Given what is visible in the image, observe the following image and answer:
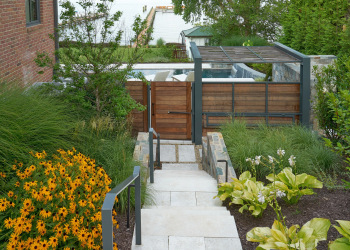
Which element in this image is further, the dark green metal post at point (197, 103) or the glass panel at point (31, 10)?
the dark green metal post at point (197, 103)

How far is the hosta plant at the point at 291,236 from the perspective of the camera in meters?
4.26

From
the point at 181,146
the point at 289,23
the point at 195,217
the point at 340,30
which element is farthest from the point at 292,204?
the point at 289,23

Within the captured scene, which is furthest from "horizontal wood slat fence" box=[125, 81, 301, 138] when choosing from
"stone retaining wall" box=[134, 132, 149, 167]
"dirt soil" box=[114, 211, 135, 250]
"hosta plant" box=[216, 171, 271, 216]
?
"dirt soil" box=[114, 211, 135, 250]

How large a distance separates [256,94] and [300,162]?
5487 millimetres

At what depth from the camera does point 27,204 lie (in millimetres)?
4035

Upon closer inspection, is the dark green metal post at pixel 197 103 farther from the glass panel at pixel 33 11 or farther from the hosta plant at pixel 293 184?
the hosta plant at pixel 293 184

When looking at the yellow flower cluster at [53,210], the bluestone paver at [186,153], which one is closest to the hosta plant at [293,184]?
the yellow flower cluster at [53,210]

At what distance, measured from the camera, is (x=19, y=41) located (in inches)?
414

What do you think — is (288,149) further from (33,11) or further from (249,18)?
(249,18)

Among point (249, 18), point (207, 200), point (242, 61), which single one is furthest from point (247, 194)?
point (249, 18)

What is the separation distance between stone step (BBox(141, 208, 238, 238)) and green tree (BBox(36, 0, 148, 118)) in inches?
181

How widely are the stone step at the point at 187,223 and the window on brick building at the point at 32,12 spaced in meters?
7.59

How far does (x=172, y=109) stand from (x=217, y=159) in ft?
17.3

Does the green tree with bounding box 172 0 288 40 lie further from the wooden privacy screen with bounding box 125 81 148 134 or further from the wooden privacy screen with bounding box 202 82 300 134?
the wooden privacy screen with bounding box 125 81 148 134
